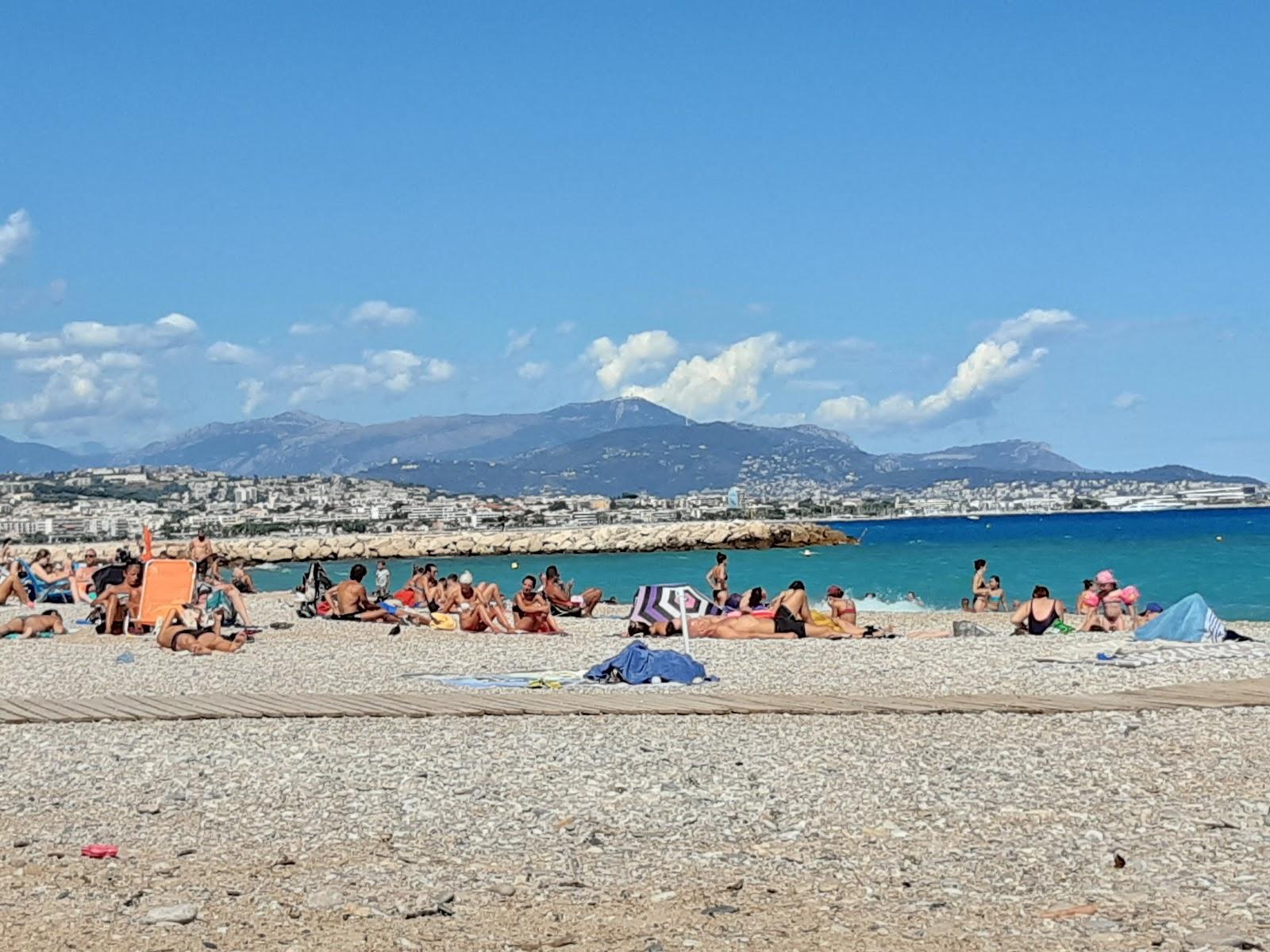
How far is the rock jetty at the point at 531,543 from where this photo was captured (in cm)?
8469

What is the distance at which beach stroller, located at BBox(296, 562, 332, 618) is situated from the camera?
20438mm

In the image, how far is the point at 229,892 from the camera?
5695 millimetres

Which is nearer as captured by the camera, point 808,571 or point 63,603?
point 63,603

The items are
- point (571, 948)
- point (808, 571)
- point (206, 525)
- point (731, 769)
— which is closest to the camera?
point (571, 948)

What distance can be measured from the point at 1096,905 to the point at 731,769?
2914 mm

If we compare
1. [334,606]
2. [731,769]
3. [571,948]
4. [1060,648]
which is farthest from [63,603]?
[571,948]

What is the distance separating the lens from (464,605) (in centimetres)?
2153

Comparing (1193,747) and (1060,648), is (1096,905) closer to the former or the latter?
(1193,747)

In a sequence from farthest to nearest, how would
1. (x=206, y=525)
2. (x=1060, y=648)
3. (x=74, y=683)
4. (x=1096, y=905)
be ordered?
(x=206, y=525)
(x=1060, y=648)
(x=74, y=683)
(x=1096, y=905)

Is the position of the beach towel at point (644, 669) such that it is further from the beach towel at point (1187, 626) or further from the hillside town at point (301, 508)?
the hillside town at point (301, 508)

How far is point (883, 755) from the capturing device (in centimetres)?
839

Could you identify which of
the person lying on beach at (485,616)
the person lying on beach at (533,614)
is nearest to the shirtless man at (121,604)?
the person lying on beach at (485,616)

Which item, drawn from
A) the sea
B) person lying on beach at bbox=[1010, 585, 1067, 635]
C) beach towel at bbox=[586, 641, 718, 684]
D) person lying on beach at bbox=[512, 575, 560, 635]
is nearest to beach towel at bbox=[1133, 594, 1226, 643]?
person lying on beach at bbox=[1010, 585, 1067, 635]

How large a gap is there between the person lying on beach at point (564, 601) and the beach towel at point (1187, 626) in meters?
9.90
